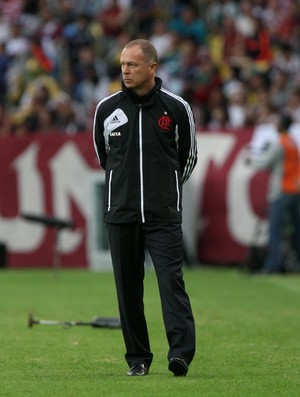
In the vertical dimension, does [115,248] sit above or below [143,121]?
below

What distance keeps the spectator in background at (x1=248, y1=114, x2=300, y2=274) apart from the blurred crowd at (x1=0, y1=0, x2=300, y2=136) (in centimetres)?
196

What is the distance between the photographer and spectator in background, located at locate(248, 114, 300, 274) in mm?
18766

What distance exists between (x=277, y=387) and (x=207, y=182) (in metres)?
12.7

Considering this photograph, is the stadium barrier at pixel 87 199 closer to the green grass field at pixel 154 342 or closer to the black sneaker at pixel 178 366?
Result: the green grass field at pixel 154 342

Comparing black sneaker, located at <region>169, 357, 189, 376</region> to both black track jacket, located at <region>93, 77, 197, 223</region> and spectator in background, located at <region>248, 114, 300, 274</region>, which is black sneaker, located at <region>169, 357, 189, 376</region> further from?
spectator in background, located at <region>248, 114, 300, 274</region>

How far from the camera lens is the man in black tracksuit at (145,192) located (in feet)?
27.2

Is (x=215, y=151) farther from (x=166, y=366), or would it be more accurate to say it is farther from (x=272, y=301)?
(x=166, y=366)

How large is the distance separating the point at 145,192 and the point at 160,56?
16.4 meters

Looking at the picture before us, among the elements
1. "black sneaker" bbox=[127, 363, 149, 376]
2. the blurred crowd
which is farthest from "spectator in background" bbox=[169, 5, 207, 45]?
"black sneaker" bbox=[127, 363, 149, 376]

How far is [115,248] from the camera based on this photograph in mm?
8484

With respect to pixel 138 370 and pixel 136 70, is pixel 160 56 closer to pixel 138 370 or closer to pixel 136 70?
pixel 136 70

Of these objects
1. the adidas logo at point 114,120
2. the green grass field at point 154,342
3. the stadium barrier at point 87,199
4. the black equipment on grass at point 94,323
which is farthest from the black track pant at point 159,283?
the stadium barrier at point 87,199

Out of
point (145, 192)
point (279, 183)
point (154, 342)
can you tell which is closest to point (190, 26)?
point (279, 183)

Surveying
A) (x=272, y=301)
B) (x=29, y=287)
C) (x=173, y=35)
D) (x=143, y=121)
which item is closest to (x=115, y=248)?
(x=143, y=121)
